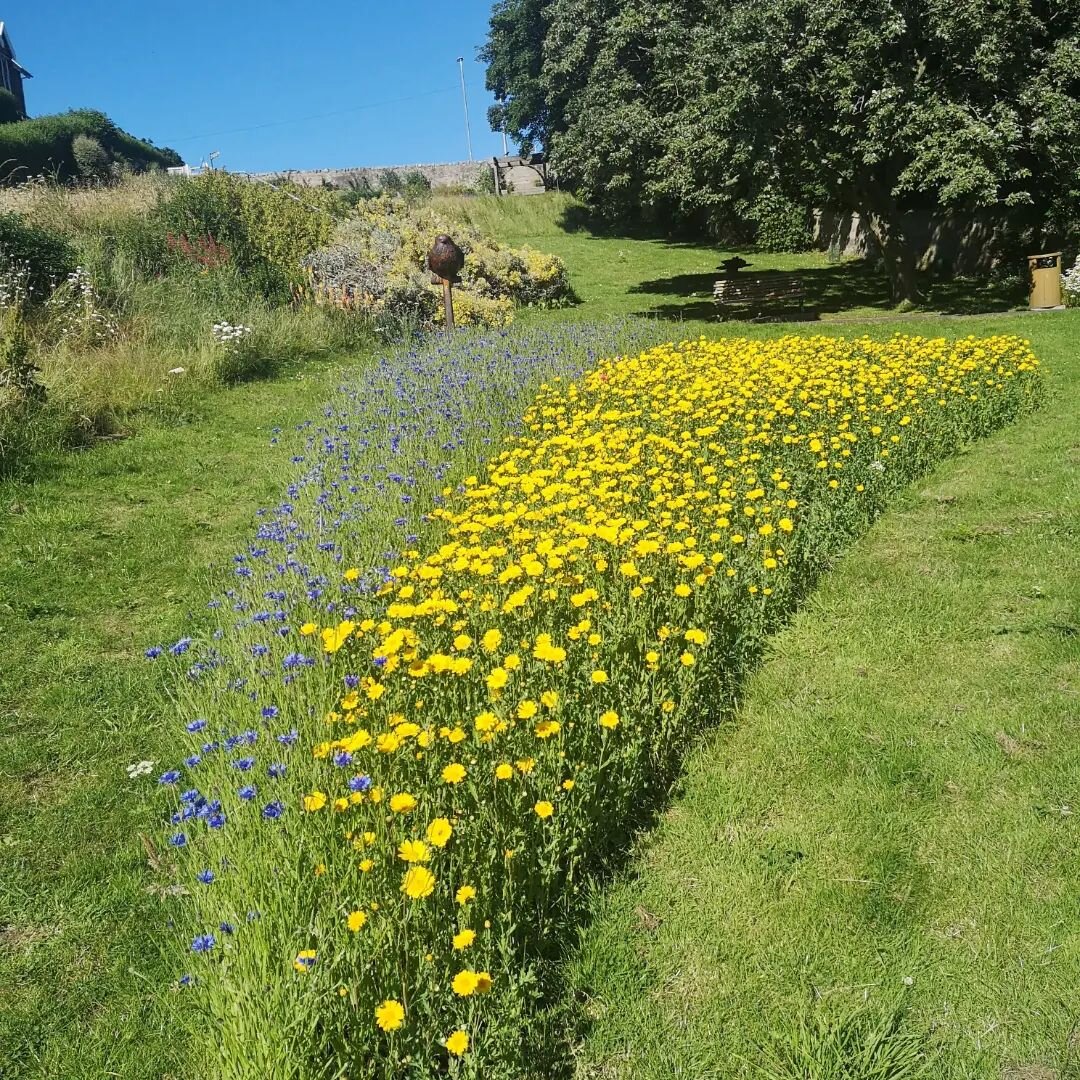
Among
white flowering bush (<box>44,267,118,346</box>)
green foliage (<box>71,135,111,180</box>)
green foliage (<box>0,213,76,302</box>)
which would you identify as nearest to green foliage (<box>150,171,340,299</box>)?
green foliage (<box>0,213,76,302</box>)

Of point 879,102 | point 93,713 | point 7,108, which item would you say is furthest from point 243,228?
point 7,108

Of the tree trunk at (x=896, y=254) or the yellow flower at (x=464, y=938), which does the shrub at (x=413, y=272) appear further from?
the yellow flower at (x=464, y=938)

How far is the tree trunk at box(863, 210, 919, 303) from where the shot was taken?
15805 millimetres

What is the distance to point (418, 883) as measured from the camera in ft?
6.92

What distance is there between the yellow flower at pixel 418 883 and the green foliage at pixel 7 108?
6743 cm

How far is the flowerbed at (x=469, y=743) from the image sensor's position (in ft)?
6.91

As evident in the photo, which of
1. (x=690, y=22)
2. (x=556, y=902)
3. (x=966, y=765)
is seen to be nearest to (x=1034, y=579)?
(x=966, y=765)

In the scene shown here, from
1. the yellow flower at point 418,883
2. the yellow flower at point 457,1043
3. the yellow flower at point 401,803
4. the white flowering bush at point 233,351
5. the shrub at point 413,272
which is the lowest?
the yellow flower at point 457,1043

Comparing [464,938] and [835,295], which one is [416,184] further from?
[464,938]

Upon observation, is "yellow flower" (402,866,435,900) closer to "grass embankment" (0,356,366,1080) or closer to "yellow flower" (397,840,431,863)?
"yellow flower" (397,840,431,863)

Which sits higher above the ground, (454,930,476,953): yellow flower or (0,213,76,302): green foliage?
(0,213,76,302): green foliage

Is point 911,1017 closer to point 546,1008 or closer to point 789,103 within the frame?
point 546,1008

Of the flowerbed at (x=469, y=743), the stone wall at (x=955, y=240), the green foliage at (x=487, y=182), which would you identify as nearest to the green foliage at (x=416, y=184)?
the green foliage at (x=487, y=182)

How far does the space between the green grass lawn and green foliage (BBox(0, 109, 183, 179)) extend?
33.3 m
